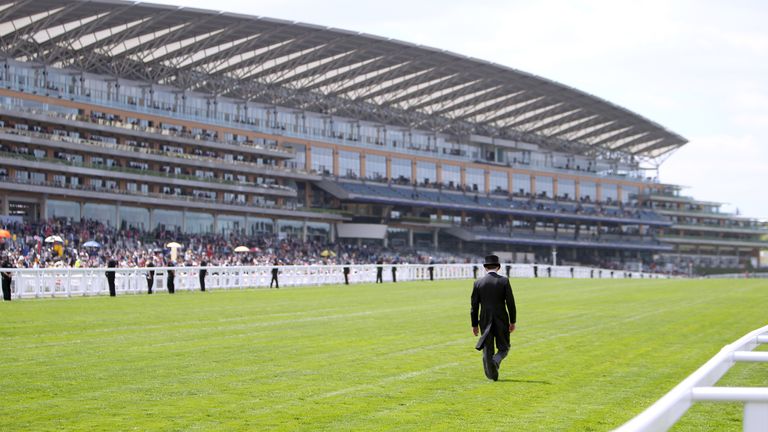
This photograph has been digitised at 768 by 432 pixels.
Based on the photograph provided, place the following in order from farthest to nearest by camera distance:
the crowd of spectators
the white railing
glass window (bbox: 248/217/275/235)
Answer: glass window (bbox: 248/217/275/235) < the crowd of spectators < the white railing

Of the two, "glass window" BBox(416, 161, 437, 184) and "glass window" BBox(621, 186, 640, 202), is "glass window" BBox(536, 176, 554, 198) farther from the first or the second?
"glass window" BBox(416, 161, 437, 184)

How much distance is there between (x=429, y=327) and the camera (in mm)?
20984

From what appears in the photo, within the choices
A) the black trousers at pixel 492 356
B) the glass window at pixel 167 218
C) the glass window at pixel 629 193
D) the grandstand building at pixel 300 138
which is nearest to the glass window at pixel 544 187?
the grandstand building at pixel 300 138

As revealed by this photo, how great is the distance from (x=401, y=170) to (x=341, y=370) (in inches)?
3600

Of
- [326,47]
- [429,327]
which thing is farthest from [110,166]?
[429,327]

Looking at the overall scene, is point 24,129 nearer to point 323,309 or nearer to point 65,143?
point 65,143

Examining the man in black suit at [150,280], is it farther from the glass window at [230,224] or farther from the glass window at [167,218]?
the glass window at [230,224]

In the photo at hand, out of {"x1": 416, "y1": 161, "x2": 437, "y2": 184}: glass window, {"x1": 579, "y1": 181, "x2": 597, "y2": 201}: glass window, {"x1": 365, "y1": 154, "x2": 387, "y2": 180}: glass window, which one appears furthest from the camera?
{"x1": 579, "y1": 181, "x2": 597, "y2": 201}: glass window

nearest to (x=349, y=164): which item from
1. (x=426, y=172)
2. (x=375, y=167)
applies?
(x=375, y=167)

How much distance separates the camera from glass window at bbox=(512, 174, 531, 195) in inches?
4573

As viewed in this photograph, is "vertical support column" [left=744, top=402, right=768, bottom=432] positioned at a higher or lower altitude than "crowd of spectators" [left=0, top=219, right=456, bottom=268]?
lower

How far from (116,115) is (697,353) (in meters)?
68.4

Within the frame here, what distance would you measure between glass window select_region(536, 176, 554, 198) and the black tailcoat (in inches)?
4204

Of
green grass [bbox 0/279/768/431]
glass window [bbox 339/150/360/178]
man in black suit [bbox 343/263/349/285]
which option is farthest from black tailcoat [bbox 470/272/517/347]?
glass window [bbox 339/150/360/178]
